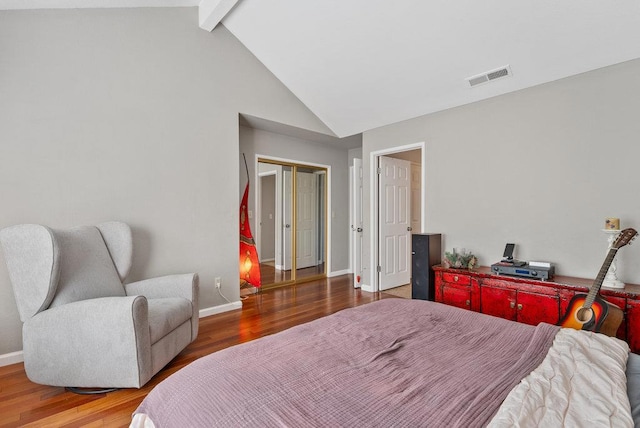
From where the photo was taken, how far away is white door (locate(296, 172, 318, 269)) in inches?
210

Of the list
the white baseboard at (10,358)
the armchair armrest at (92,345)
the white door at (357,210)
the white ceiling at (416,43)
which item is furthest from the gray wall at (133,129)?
the white door at (357,210)

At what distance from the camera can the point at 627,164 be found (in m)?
2.57

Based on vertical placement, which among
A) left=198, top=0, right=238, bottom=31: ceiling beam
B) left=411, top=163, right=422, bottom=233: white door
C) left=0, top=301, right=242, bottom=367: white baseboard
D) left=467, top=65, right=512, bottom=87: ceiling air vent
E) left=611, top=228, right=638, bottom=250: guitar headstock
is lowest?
left=0, top=301, right=242, bottom=367: white baseboard

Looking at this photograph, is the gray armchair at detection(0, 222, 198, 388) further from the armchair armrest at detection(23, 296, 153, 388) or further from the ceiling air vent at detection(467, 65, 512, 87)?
the ceiling air vent at detection(467, 65, 512, 87)

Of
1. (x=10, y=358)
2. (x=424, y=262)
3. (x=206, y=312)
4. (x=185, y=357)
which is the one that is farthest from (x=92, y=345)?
(x=424, y=262)

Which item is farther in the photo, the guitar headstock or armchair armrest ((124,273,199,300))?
armchair armrest ((124,273,199,300))

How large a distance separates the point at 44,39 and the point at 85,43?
28 cm

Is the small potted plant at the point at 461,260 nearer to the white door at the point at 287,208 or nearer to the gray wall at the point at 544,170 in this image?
the gray wall at the point at 544,170

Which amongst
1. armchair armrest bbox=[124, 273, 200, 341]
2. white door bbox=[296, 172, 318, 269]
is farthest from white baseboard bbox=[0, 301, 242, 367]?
white door bbox=[296, 172, 318, 269]

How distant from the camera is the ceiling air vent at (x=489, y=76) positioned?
2965mm

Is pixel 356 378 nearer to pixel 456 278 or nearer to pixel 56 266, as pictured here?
pixel 56 266

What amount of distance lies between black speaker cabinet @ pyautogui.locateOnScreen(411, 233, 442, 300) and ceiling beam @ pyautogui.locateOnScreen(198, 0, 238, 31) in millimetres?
3151

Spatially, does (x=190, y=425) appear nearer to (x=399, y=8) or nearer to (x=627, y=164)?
(x=399, y=8)

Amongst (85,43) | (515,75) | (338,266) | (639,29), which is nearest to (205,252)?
(85,43)
